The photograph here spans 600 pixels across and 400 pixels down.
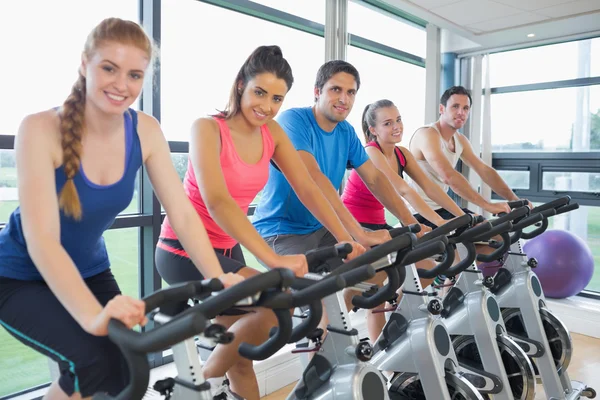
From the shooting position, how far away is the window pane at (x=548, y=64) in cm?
503

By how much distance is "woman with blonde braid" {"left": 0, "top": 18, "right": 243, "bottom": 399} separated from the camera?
4.07ft

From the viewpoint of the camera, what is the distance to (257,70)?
193cm

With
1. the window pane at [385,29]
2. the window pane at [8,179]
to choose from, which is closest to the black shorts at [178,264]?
the window pane at [8,179]

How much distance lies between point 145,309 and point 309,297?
0.38 m

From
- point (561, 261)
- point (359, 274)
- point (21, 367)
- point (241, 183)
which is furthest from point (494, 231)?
point (21, 367)

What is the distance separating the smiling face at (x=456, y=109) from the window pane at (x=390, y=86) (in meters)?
1.08

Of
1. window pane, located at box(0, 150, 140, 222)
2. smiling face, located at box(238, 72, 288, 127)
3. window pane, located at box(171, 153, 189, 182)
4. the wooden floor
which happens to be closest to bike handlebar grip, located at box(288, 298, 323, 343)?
smiling face, located at box(238, 72, 288, 127)

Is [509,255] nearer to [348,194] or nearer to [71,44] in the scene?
[348,194]

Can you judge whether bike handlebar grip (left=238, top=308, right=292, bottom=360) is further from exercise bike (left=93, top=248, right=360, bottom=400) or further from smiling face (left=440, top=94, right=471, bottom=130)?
smiling face (left=440, top=94, right=471, bottom=130)

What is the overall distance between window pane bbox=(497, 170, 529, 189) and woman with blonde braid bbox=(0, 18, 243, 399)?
4215 millimetres

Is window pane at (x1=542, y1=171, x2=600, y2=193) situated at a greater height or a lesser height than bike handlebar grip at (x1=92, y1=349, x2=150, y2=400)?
greater

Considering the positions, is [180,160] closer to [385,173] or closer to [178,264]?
[385,173]

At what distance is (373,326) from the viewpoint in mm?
2861

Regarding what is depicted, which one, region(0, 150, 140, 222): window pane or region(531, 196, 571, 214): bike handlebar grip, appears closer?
region(0, 150, 140, 222): window pane
